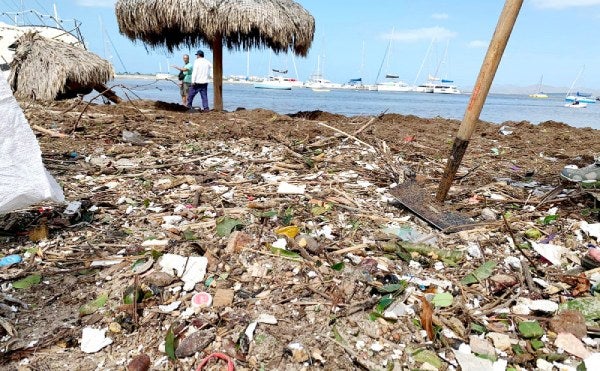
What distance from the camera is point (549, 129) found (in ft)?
24.3

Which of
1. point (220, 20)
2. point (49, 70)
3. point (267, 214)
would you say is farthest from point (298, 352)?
point (49, 70)

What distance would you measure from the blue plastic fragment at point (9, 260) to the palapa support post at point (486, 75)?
112 inches

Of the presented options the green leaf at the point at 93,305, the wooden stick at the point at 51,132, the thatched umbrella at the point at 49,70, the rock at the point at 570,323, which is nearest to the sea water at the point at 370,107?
the thatched umbrella at the point at 49,70

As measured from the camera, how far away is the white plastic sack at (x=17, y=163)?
1905 millimetres

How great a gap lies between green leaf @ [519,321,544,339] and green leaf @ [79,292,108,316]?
1.93m

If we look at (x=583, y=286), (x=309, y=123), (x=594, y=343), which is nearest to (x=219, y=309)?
(x=594, y=343)

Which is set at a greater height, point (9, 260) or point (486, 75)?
point (486, 75)

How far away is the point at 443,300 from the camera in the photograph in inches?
74.4

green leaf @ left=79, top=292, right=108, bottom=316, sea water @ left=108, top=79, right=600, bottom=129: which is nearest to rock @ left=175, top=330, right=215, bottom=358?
green leaf @ left=79, top=292, right=108, bottom=316

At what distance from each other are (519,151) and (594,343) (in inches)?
165

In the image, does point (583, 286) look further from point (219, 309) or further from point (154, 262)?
point (154, 262)

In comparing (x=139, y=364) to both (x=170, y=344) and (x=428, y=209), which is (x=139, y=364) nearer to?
(x=170, y=344)

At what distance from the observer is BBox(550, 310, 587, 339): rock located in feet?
5.46

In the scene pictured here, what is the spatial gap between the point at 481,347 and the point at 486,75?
1904 mm
